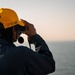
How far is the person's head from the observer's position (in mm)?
3582

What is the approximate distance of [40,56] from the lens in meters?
3.53

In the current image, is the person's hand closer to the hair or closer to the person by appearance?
the person

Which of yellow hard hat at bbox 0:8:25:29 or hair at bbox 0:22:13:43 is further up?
yellow hard hat at bbox 0:8:25:29

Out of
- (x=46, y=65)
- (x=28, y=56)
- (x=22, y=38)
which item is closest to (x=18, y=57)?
(x=28, y=56)

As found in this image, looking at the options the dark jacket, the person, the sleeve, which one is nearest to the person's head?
the person

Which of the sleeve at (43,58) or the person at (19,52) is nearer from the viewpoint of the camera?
the person at (19,52)

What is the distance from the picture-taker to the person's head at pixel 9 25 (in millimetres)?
3582

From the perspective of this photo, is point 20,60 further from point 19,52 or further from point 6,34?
point 6,34

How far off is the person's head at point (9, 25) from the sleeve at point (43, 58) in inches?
12.3

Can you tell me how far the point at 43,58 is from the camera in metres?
3.56

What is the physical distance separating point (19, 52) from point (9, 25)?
1.34 feet

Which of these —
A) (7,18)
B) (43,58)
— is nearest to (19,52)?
(43,58)

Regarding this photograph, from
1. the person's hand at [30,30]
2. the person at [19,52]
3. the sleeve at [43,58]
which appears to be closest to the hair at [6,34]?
Answer: the person at [19,52]

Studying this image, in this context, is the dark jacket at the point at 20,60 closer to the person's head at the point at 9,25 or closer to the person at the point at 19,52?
the person at the point at 19,52
